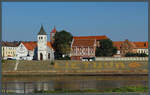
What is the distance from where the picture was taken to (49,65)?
4488 cm

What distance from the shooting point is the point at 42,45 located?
62375 millimetres

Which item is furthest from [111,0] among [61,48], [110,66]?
[61,48]

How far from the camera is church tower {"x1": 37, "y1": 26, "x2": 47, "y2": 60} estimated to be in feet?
204

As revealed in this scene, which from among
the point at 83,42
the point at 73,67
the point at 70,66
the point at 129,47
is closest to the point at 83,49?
the point at 83,42

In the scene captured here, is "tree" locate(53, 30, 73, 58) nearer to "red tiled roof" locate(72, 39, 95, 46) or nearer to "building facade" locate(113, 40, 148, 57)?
"red tiled roof" locate(72, 39, 95, 46)

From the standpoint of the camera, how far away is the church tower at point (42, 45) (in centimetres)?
6206

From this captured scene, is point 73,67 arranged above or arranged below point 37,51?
below

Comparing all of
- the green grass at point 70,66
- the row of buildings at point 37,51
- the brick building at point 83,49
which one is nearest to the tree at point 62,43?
the row of buildings at point 37,51

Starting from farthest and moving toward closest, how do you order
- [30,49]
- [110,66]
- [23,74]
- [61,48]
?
[30,49]
[61,48]
[110,66]
[23,74]

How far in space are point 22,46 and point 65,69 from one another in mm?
31014

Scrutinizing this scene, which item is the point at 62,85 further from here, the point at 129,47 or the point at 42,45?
the point at 129,47

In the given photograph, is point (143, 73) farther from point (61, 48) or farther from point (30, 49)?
point (30, 49)

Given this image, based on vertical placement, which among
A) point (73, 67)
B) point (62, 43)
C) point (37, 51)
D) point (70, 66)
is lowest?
point (73, 67)

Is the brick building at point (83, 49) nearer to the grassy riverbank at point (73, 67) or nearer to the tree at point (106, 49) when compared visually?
the tree at point (106, 49)
